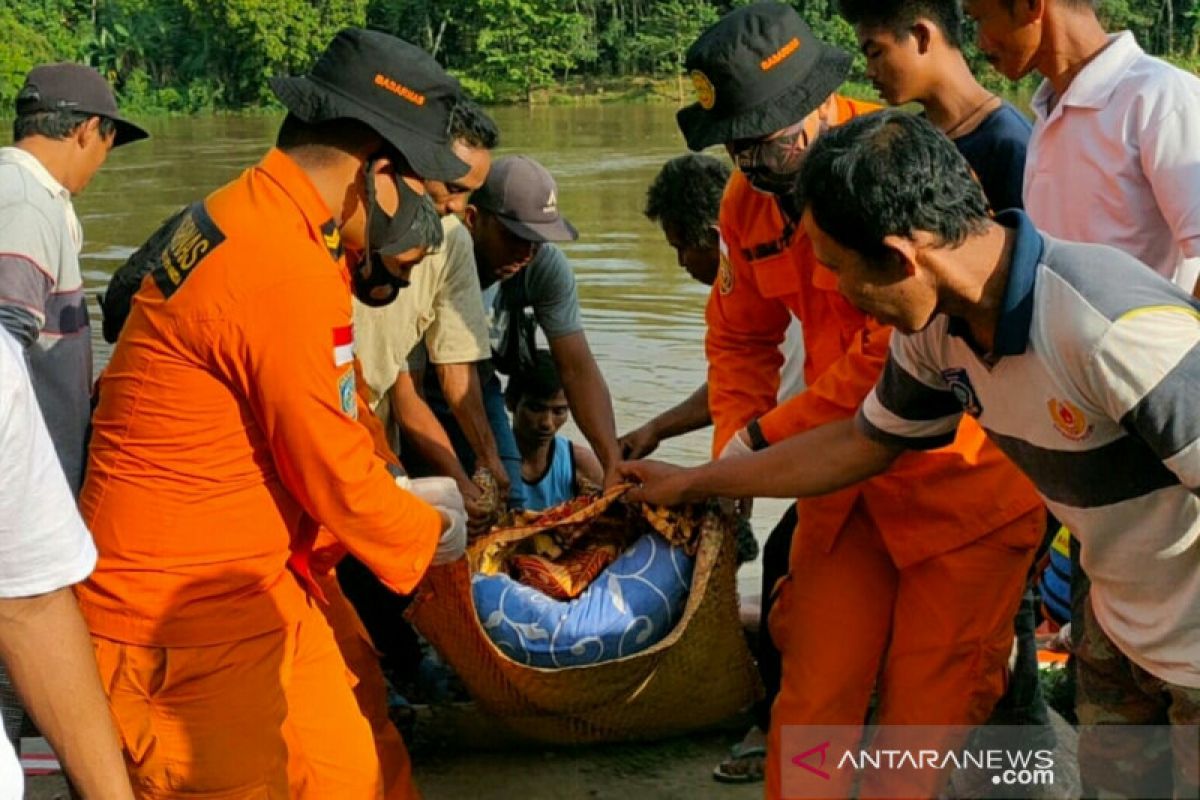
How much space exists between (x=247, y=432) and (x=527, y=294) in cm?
185

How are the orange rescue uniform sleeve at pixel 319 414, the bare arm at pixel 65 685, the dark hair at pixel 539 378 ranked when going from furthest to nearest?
the dark hair at pixel 539 378
the orange rescue uniform sleeve at pixel 319 414
the bare arm at pixel 65 685

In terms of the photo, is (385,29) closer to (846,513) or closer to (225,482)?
(846,513)

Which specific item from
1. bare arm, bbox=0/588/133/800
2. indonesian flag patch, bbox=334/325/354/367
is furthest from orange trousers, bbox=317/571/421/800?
bare arm, bbox=0/588/133/800

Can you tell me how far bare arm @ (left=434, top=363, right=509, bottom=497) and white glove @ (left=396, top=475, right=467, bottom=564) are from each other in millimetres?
854

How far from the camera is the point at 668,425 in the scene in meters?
4.42

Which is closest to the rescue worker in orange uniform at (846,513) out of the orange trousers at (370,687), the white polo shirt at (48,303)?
the orange trousers at (370,687)

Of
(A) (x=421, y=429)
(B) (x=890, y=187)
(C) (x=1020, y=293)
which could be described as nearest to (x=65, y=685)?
(B) (x=890, y=187)

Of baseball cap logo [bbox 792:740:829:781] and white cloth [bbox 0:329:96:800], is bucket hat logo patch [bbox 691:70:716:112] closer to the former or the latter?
baseball cap logo [bbox 792:740:829:781]

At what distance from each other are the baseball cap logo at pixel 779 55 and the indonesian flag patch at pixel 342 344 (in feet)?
3.81

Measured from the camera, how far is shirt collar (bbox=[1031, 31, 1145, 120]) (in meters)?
3.18

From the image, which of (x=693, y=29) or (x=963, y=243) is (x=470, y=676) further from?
(x=693, y=29)

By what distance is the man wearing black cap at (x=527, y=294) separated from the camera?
169 inches

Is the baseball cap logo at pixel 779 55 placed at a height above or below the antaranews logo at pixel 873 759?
above

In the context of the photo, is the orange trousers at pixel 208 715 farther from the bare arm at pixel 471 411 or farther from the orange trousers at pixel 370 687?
the bare arm at pixel 471 411
